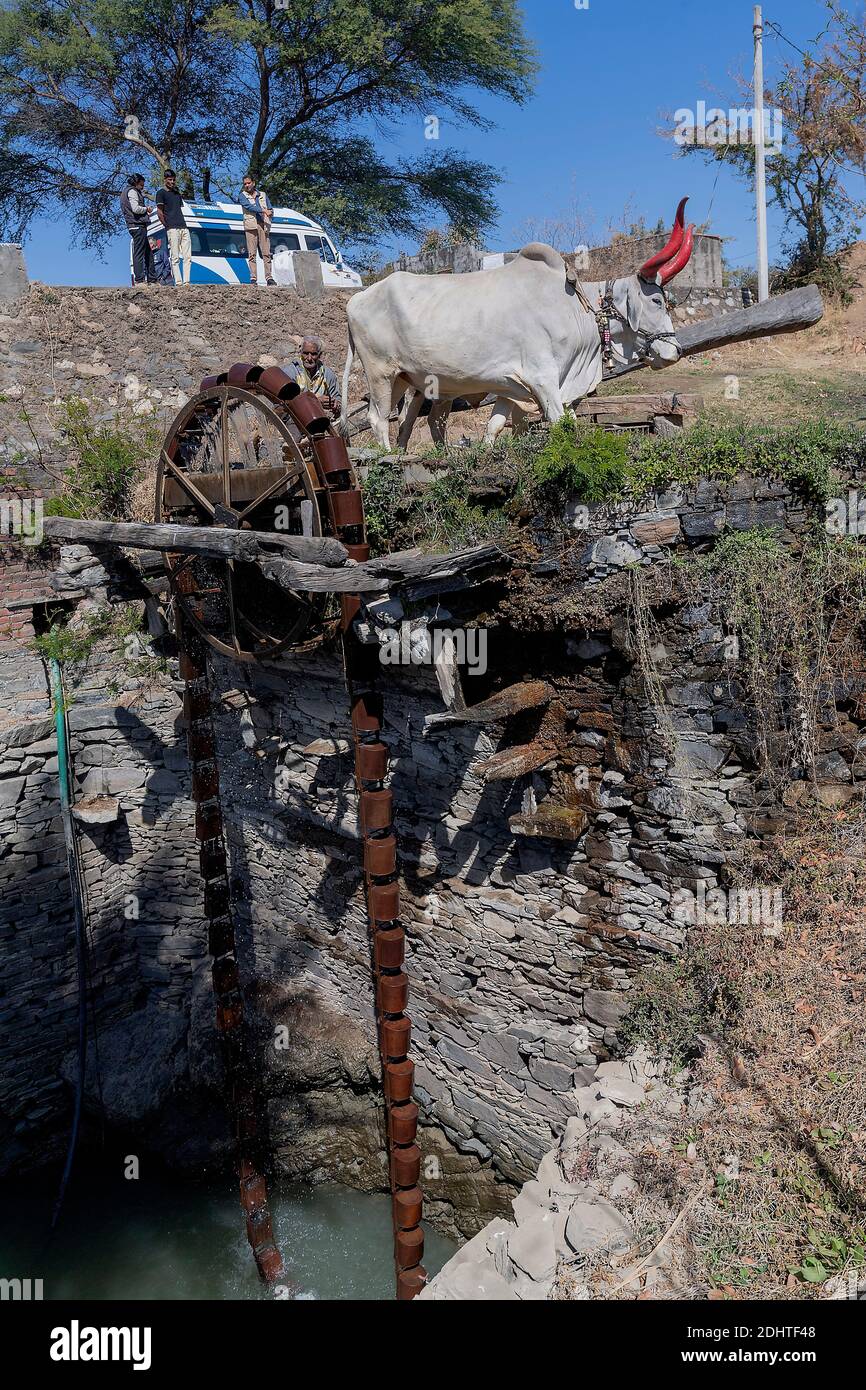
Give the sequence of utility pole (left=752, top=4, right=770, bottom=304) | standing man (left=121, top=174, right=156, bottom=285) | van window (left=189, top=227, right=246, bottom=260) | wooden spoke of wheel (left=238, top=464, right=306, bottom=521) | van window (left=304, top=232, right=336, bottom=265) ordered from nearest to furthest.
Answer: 1. wooden spoke of wheel (left=238, top=464, right=306, bottom=521)
2. utility pole (left=752, top=4, right=770, bottom=304)
3. standing man (left=121, top=174, right=156, bottom=285)
4. van window (left=189, top=227, right=246, bottom=260)
5. van window (left=304, top=232, right=336, bottom=265)

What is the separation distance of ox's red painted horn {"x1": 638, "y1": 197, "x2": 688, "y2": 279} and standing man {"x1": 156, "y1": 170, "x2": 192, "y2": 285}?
8.15 m

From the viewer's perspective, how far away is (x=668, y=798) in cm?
570

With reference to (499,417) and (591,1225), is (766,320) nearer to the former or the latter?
(499,417)

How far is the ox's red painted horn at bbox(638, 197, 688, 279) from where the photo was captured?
5.86 meters

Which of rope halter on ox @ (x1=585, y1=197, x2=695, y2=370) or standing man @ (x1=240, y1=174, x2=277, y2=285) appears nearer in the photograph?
rope halter on ox @ (x1=585, y1=197, x2=695, y2=370)

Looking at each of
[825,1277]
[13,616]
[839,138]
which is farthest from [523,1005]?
[839,138]

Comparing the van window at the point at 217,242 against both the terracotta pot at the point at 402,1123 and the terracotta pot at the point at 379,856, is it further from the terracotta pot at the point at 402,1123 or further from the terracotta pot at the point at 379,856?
the terracotta pot at the point at 402,1123

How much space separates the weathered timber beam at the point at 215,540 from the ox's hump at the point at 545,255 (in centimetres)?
287

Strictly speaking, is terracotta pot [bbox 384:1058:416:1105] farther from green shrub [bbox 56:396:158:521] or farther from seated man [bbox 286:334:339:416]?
green shrub [bbox 56:396:158:521]

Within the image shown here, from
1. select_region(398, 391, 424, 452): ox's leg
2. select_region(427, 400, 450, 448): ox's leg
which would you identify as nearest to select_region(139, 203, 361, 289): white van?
select_region(427, 400, 450, 448): ox's leg

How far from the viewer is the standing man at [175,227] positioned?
12188 millimetres

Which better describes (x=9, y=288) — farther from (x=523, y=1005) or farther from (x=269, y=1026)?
(x=523, y=1005)

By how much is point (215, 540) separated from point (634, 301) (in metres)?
3.46

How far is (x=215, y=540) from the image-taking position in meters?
5.44
